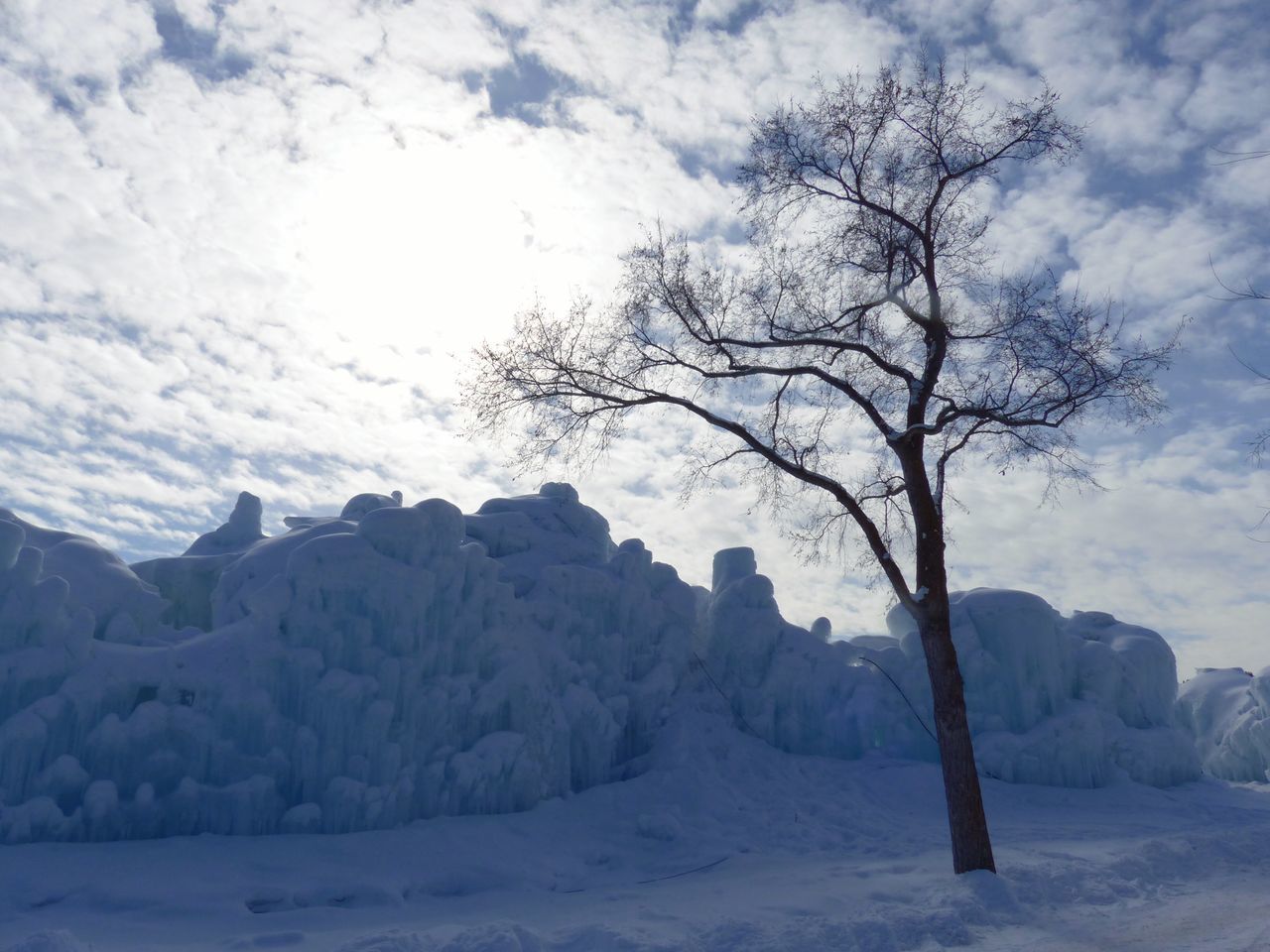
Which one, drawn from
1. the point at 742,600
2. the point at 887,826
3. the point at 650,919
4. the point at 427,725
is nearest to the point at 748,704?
the point at 742,600

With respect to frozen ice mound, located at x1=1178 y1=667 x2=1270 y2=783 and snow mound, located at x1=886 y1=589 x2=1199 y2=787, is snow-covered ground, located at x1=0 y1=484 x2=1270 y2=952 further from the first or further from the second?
frozen ice mound, located at x1=1178 y1=667 x2=1270 y2=783

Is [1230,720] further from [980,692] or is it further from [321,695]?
[321,695]

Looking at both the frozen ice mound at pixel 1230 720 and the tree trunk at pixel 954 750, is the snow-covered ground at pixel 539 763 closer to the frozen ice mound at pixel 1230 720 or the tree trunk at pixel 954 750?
the tree trunk at pixel 954 750

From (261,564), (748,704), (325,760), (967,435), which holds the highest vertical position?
(967,435)

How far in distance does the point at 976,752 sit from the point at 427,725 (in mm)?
10830

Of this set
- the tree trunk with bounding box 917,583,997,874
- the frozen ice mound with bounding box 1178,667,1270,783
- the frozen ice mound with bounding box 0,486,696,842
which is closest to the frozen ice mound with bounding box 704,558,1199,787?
the frozen ice mound with bounding box 0,486,696,842

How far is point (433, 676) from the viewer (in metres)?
12.8

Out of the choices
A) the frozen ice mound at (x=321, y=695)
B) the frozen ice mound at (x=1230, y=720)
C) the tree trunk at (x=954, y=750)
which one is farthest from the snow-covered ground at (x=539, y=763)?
the frozen ice mound at (x=1230, y=720)

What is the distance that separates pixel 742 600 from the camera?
18.7 m

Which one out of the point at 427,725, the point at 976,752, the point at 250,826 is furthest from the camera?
Result: the point at 976,752

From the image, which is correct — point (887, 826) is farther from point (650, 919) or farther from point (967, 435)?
point (650, 919)

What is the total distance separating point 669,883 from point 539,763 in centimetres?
314

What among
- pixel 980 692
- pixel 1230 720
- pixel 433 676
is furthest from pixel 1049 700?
pixel 433 676

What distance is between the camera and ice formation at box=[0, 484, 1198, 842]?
1044cm
